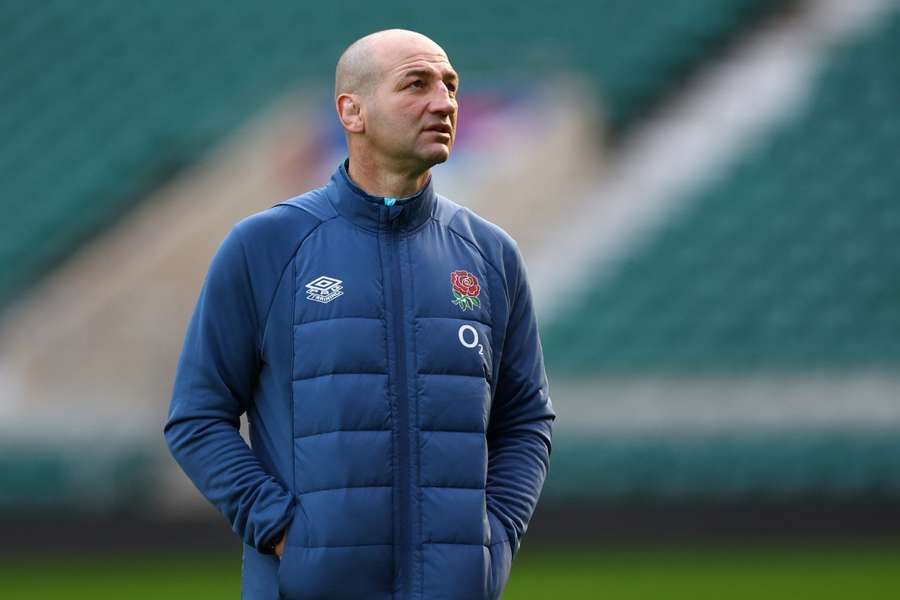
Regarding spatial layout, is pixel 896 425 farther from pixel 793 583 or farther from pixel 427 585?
pixel 427 585

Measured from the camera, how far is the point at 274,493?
8.53ft

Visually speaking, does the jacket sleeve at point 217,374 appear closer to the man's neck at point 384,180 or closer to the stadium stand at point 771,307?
the man's neck at point 384,180

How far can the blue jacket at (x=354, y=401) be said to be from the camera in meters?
2.59

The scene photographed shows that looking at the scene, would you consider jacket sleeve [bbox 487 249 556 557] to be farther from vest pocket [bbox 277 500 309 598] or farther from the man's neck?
vest pocket [bbox 277 500 309 598]

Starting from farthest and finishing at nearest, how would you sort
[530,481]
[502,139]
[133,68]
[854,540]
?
[133,68]
[502,139]
[854,540]
[530,481]

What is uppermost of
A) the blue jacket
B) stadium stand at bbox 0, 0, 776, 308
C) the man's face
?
stadium stand at bbox 0, 0, 776, 308

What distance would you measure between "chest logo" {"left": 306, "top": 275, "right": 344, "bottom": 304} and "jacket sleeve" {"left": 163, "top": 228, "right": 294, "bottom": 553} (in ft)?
0.39

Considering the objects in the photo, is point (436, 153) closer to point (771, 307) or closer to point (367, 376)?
point (367, 376)

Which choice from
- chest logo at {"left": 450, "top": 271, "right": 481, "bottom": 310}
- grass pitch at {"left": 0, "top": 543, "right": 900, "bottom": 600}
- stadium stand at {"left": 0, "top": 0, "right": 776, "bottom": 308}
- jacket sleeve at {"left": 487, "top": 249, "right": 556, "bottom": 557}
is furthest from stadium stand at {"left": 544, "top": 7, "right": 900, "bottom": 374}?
chest logo at {"left": 450, "top": 271, "right": 481, "bottom": 310}

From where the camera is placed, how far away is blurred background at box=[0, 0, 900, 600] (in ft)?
28.0

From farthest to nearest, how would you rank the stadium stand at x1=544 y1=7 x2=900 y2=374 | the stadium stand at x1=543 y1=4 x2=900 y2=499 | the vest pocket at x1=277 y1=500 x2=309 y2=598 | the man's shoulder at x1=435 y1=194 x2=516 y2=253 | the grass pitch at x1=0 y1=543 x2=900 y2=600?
the stadium stand at x1=544 y1=7 x2=900 y2=374 < the stadium stand at x1=543 y1=4 x2=900 y2=499 < the grass pitch at x1=0 y1=543 x2=900 y2=600 < the man's shoulder at x1=435 y1=194 x2=516 y2=253 < the vest pocket at x1=277 y1=500 x2=309 y2=598

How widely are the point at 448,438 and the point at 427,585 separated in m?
0.26

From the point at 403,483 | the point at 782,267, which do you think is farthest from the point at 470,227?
the point at 782,267

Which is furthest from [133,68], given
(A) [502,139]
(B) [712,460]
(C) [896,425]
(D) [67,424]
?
(C) [896,425]
